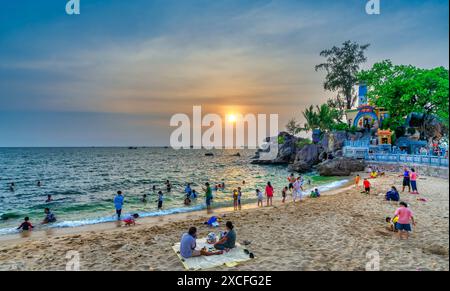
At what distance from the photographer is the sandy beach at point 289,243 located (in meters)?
7.33

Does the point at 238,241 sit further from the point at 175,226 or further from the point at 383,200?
the point at 383,200

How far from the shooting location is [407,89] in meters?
29.2

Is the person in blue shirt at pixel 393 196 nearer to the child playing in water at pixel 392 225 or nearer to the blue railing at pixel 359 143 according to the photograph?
the child playing in water at pixel 392 225

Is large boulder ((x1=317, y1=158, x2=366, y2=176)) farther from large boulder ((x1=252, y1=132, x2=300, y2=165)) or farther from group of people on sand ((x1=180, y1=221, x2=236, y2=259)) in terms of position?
group of people on sand ((x1=180, y1=221, x2=236, y2=259))

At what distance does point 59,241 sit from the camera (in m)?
11.7

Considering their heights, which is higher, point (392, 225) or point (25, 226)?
point (392, 225)

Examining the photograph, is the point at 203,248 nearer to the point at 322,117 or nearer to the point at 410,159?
the point at 410,159

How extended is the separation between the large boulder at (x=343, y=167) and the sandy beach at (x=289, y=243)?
2121cm

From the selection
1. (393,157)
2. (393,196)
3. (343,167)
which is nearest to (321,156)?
(343,167)

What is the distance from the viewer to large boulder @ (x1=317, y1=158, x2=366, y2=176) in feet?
115

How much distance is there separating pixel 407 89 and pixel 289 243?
29466mm

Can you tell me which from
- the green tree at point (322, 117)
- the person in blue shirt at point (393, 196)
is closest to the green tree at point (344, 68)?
the green tree at point (322, 117)

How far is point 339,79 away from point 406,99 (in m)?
27.9
